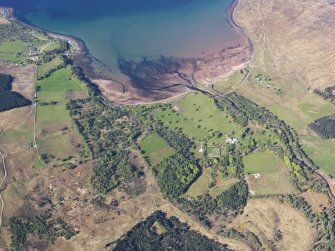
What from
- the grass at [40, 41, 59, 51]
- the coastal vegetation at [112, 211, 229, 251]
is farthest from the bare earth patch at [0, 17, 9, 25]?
the coastal vegetation at [112, 211, 229, 251]

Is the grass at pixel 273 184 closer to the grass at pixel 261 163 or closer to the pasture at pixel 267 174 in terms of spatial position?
the pasture at pixel 267 174

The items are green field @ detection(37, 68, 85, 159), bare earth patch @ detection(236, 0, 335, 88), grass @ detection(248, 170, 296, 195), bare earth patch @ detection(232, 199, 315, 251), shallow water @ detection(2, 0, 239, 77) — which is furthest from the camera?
shallow water @ detection(2, 0, 239, 77)

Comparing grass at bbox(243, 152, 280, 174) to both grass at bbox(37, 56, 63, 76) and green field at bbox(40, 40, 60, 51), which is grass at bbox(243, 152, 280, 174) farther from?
green field at bbox(40, 40, 60, 51)

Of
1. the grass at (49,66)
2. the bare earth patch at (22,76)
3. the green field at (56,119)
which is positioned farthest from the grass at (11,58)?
the green field at (56,119)

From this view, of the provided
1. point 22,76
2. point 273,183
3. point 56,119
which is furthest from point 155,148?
point 22,76

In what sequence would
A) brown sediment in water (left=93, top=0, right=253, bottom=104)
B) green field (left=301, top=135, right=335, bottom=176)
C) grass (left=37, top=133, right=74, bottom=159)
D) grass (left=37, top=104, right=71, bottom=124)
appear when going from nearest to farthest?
1. grass (left=37, top=133, right=74, bottom=159)
2. green field (left=301, top=135, right=335, bottom=176)
3. grass (left=37, top=104, right=71, bottom=124)
4. brown sediment in water (left=93, top=0, right=253, bottom=104)
